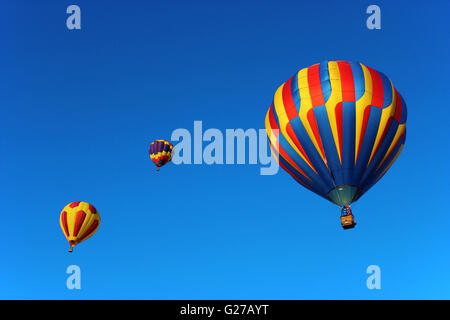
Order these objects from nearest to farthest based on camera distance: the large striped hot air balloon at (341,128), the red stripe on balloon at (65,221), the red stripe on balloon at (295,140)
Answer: the large striped hot air balloon at (341,128)
the red stripe on balloon at (295,140)
the red stripe on balloon at (65,221)

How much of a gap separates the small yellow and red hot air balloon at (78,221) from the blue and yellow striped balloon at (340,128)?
12.9 meters

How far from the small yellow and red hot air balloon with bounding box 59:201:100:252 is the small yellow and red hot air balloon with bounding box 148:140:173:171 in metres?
8.53

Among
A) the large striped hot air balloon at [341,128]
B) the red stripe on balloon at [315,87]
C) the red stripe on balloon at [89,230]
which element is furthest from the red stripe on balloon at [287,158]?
the red stripe on balloon at [89,230]

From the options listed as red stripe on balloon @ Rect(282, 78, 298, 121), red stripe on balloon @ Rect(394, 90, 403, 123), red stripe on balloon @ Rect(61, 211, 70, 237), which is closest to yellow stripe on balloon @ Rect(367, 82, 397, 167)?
red stripe on balloon @ Rect(394, 90, 403, 123)

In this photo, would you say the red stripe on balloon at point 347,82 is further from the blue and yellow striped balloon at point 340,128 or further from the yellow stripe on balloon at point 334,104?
the yellow stripe on balloon at point 334,104

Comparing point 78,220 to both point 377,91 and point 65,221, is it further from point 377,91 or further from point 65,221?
point 377,91

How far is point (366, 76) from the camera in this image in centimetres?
2141

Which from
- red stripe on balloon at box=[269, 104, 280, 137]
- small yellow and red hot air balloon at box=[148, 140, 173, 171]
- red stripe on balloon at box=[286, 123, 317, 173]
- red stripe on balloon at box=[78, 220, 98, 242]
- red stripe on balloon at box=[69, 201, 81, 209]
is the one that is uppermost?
small yellow and red hot air balloon at box=[148, 140, 173, 171]

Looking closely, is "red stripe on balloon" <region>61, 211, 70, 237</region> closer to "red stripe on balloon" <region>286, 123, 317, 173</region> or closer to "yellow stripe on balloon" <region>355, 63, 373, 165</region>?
"red stripe on balloon" <region>286, 123, 317, 173</region>

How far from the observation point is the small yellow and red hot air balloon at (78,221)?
28.5 meters

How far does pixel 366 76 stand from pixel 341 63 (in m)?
1.27

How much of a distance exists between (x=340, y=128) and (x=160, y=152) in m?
19.4

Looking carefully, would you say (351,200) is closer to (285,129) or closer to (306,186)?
(306,186)

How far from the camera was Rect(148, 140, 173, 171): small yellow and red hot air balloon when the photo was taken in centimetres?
3769
